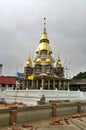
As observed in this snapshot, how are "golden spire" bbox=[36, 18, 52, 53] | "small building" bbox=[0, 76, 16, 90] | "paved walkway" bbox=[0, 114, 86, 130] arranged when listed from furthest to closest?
"small building" bbox=[0, 76, 16, 90], "golden spire" bbox=[36, 18, 52, 53], "paved walkway" bbox=[0, 114, 86, 130]

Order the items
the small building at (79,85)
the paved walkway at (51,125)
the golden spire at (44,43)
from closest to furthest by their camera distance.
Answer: the paved walkway at (51,125) → the golden spire at (44,43) → the small building at (79,85)

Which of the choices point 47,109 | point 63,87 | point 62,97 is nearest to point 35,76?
point 63,87

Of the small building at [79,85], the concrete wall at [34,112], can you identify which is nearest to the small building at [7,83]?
the small building at [79,85]

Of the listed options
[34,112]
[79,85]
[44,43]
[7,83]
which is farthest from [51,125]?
[79,85]

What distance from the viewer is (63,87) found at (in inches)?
1933

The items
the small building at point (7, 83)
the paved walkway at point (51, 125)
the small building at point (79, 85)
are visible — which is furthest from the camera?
the small building at point (79, 85)

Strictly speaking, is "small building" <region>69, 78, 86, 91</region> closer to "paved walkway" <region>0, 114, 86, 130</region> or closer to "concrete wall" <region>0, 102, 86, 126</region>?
"concrete wall" <region>0, 102, 86, 126</region>

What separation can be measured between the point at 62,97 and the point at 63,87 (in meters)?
17.1

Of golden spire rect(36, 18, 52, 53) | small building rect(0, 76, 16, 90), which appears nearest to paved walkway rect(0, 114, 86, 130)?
golden spire rect(36, 18, 52, 53)

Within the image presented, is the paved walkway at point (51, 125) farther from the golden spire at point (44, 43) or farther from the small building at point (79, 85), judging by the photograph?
the small building at point (79, 85)

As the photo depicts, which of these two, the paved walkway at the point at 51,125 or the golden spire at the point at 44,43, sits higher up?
the golden spire at the point at 44,43

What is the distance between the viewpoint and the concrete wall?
41.3ft

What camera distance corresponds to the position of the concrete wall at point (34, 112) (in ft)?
41.3

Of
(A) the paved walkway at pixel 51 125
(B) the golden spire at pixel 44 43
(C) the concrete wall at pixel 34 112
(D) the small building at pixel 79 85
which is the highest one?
(B) the golden spire at pixel 44 43
